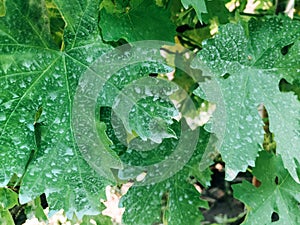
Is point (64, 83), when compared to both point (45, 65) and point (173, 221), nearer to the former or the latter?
point (45, 65)

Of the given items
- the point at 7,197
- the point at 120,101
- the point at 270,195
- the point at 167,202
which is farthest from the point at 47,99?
the point at 270,195

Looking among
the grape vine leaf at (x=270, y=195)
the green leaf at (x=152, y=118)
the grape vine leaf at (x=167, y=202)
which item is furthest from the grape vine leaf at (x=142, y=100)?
the grape vine leaf at (x=270, y=195)

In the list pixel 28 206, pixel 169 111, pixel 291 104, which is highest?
pixel 169 111

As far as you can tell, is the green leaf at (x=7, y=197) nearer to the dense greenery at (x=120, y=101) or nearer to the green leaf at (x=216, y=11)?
the dense greenery at (x=120, y=101)

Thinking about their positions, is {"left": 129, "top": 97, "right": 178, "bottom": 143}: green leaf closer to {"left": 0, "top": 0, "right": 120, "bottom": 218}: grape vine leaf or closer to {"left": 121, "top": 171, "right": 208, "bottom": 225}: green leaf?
{"left": 0, "top": 0, "right": 120, "bottom": 218}: grape vine leaf

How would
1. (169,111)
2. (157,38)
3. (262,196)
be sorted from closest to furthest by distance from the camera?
(169,111), (157,38), (262,196)

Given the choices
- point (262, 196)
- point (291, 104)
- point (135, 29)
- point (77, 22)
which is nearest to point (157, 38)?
point (135, 29)

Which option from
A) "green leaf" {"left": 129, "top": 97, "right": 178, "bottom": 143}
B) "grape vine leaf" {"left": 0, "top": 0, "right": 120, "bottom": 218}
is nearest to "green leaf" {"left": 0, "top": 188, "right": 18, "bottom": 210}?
"grape vine leaf" {"left": 0, "top": 0, "right": 120, "bottom": 218}
